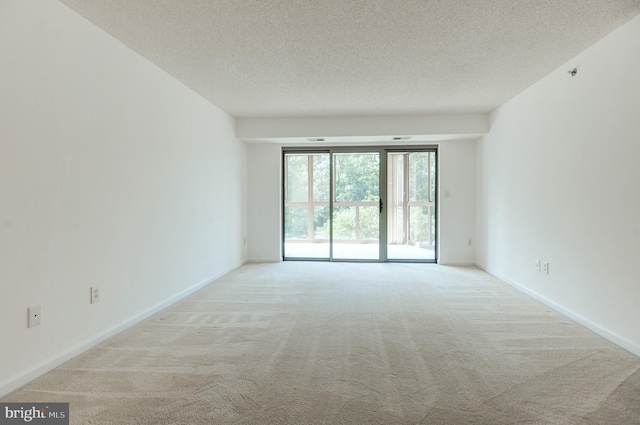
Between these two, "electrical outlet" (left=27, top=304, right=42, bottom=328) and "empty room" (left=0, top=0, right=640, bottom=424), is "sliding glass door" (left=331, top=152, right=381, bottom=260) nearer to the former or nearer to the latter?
"empty room" (left=0, top=0, right=640, bottom=424)

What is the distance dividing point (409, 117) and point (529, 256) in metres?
2.57

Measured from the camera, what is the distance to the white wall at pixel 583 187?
2311 millimetres

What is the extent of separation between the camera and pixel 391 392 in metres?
1.79

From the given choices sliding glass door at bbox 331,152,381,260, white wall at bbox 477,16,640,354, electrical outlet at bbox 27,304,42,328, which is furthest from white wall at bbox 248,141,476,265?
electrical outlet at bbox 27,304,42,328

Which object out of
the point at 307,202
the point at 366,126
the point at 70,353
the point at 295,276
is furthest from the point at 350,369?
the point at 307,202

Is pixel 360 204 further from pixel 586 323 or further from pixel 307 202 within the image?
pixel 586 323

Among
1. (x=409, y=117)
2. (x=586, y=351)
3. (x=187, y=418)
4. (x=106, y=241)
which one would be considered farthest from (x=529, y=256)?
(x=106, y=241)

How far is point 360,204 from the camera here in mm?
5832

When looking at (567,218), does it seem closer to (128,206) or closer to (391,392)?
(391,392)

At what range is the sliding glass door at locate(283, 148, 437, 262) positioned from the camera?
5742 mm

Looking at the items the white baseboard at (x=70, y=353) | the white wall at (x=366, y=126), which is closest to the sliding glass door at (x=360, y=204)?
the white wall at (x=366, y=126)

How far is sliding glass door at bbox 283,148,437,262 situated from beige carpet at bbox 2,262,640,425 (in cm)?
247

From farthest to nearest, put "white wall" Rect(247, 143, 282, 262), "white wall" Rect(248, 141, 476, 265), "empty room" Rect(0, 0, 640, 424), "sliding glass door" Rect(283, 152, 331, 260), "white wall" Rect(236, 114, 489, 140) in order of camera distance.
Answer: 1. "sliding glass door" Rect(283, 152, 331, 260)
2. "white wall" Rect(247, 143, 282, 262)
3. "white wall" Rect(248, 141, 476, 265)
4. "white wall" Rect(236, 114, 489, 140)
5. "empty room" Rect(0, 0, 640, 424)

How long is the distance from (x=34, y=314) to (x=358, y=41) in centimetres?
295
